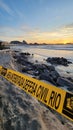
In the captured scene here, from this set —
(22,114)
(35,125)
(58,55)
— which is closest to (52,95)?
(35,125)

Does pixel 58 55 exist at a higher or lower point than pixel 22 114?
lower

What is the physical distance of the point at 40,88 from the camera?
3.45 m

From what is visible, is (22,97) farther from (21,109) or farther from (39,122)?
(39,122)

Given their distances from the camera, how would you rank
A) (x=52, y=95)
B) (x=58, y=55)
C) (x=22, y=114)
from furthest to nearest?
1. (x=58, y=55)
2. (x=22, y=114)
3. (x=52, y=95)

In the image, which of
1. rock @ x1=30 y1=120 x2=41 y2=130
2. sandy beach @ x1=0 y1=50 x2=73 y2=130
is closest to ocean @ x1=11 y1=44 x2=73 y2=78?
sandy beach @ x1=0 y1=50 x2=73 y2=130

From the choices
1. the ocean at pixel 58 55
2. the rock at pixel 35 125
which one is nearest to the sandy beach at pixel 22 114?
the rock at pixel 35 125

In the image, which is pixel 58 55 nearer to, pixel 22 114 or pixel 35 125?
pixel 22 114

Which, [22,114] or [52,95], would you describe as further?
[22,114]

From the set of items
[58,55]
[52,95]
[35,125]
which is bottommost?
[58,55]

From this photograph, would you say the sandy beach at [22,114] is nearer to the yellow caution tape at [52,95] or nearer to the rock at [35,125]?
the rock at [35,125]

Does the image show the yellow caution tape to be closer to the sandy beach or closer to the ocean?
the sandy beach

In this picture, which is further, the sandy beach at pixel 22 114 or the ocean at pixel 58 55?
the ocean at pixel 58 55

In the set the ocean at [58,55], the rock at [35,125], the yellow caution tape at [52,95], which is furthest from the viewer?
the ocean at [58,55]

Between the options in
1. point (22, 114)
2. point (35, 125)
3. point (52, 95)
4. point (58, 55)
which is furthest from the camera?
point (58, 55)
